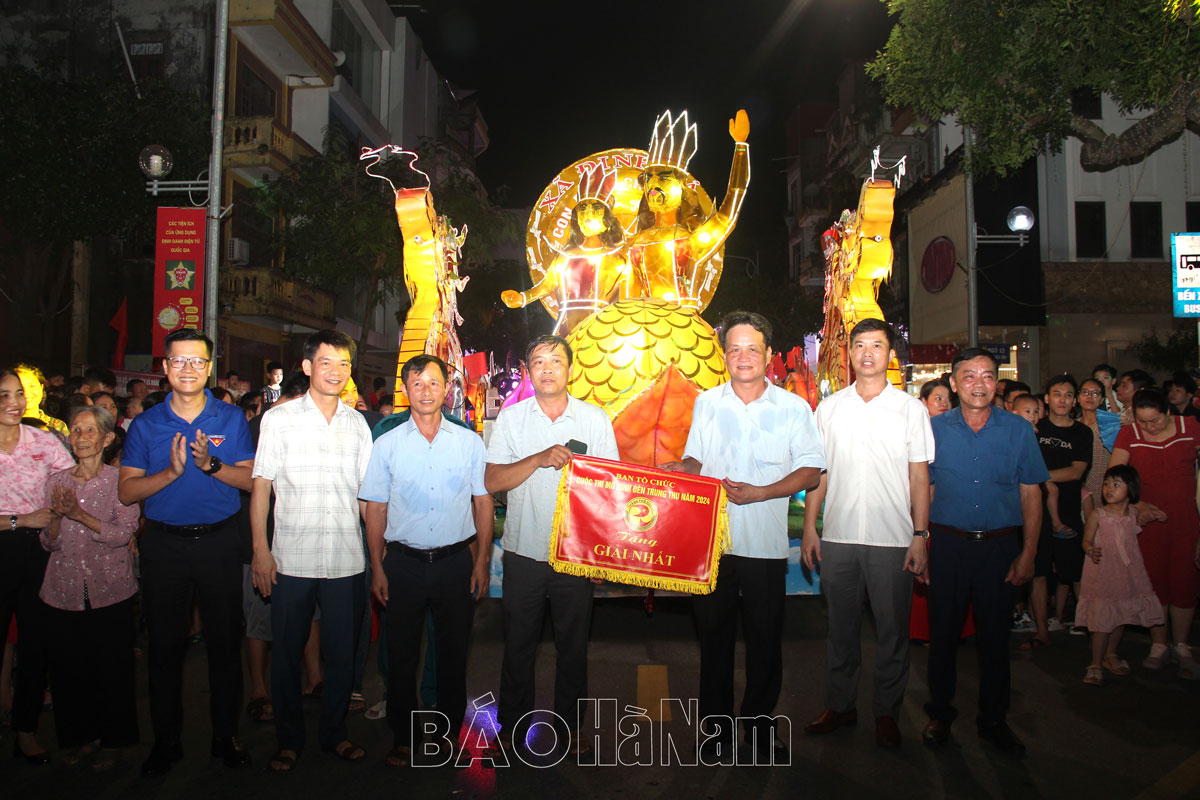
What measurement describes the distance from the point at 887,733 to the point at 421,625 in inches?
86.8

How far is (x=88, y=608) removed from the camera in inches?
158

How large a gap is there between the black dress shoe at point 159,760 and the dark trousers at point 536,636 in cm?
122

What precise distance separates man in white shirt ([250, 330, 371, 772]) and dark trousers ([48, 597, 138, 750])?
2.49ft

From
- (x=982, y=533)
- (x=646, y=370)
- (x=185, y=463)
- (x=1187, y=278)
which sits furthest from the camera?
(x=1187, y=278)

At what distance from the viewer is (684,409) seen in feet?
17.7

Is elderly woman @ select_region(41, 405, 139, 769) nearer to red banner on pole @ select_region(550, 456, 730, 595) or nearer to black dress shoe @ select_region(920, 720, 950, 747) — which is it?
red banner on pole @ select_region(550, 456, 730, 595)

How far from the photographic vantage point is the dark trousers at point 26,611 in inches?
155

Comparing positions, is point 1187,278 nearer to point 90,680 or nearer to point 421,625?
point 421,625

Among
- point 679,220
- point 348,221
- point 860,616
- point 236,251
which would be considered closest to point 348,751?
point 860,616

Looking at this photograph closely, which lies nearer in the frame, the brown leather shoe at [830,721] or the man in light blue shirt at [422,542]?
the man in light blue shirt at [422,542]

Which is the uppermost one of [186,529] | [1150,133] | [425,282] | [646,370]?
[1150,133]

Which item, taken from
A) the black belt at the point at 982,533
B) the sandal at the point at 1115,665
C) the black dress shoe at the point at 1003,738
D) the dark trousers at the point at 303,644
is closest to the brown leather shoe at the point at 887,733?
the black dress shoe at the point at 1003,738

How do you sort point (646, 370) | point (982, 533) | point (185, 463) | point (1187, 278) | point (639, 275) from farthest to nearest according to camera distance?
1. point (1187, 278)
2. point (639, 275)
3. point (646, 370)
4. point (982, 533)
5. point (185, 463)

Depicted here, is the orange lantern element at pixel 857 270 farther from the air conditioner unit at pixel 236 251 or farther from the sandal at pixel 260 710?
the air conditioner unit at pixel 236 251
